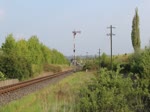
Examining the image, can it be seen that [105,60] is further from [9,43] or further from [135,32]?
[9,43]

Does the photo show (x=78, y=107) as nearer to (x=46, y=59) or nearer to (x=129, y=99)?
(x=129, y=99)

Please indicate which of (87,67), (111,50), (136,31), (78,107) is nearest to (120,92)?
(78,107)

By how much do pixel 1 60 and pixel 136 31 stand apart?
148 ft

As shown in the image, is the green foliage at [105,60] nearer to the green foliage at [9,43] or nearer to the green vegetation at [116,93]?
the green foliage at [9,43]

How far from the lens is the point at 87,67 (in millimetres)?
95438

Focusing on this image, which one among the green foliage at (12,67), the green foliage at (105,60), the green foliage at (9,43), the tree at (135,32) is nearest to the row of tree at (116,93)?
the green foliage at (12,67)

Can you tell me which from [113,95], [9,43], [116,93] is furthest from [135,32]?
[113,95]

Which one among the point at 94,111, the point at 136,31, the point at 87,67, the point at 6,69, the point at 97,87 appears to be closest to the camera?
the point at 94,111

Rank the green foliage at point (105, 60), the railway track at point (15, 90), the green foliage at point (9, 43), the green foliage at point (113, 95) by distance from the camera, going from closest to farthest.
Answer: the green foliage at point (113, 95)
the railway track at point (15, 90)
the green foliage at point (9, 43)
the green foliage at point (105, 60)

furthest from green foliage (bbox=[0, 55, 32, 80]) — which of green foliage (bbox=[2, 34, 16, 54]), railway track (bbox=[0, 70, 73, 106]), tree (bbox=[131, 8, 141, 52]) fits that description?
tree (bbox=[131, 8, 141, 52])

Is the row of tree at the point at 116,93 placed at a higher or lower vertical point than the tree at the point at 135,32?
lower

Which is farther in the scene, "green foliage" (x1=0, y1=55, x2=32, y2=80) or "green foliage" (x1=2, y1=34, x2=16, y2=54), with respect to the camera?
"green foliage" (x1=2, y1=34, x2=16, y2=54)

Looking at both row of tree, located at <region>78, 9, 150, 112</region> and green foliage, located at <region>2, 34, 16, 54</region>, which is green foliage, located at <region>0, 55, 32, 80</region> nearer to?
green foliage, located at <region>2, 34, 16, 54</region>

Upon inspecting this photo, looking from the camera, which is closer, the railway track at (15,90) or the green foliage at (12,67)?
the railway track at (15,90)
